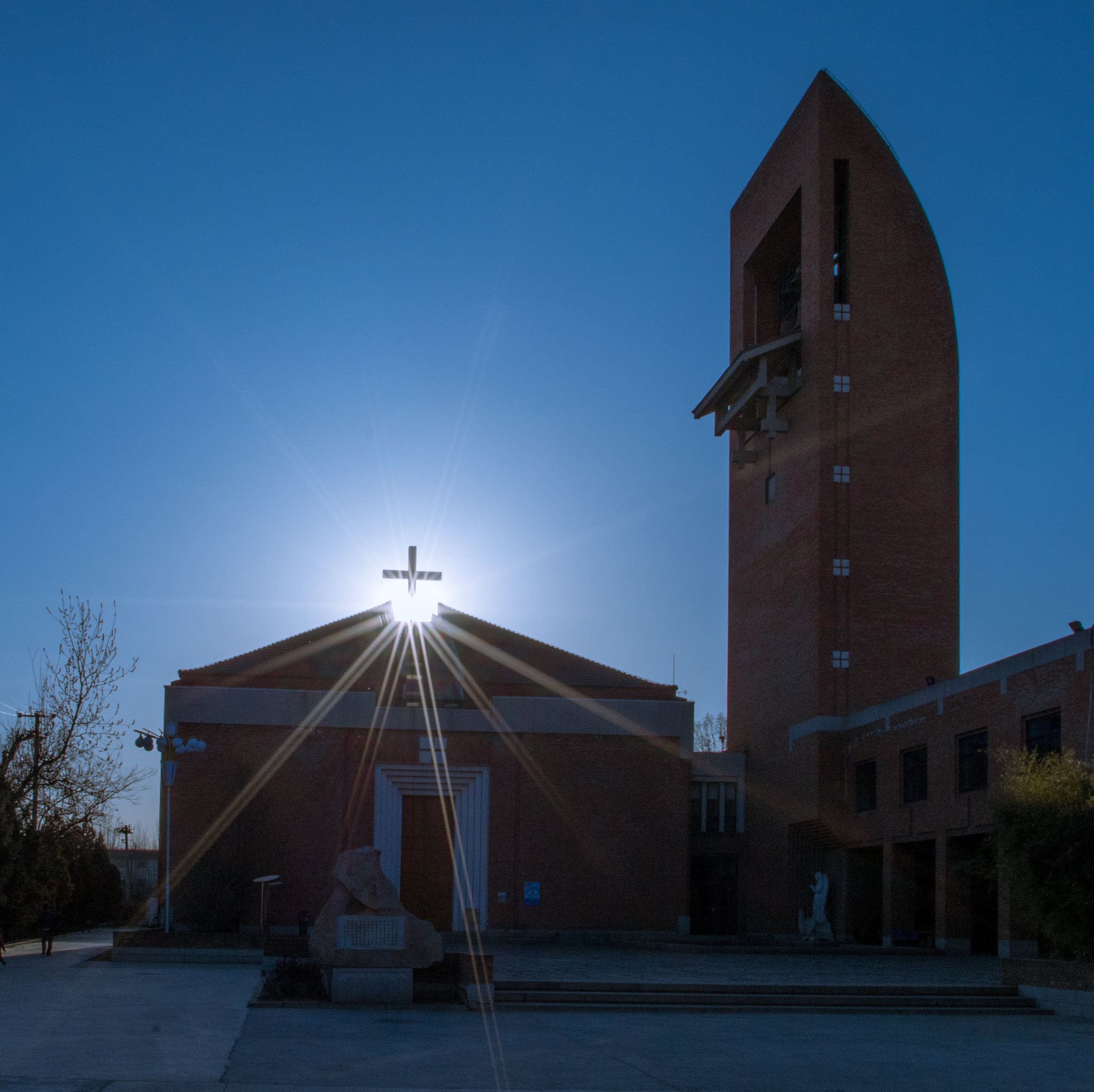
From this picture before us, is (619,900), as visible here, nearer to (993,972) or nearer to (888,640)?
(888,640)

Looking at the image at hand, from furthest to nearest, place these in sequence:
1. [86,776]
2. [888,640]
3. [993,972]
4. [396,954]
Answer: [888,640] < [86,776] < [993,972] < [396,954]

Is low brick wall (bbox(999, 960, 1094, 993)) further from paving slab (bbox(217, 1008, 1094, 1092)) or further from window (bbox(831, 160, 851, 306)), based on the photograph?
window (bbox(831, 160, 851, 306))

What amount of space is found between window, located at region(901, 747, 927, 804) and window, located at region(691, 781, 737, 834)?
33.8 ft

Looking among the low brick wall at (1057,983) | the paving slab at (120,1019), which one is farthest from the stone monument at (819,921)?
the paving slab at (120,1019)

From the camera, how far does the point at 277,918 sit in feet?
110

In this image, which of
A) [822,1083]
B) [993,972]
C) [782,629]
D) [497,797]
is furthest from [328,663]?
[822,1083]

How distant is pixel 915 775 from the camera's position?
3216cm

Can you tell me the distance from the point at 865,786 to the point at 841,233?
16.7 m

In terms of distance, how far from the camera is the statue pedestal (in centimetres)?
1667

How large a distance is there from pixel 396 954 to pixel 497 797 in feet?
58.8

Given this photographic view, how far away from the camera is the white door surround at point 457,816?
113ft

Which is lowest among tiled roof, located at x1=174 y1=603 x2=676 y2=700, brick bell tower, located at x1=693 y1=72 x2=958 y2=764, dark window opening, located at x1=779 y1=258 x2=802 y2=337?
tiled roof, located at x1=174 y1=603 x2=676 y2=700

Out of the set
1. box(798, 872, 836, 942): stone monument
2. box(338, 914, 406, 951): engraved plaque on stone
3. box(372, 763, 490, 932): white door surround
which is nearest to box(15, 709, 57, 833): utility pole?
box(372, 763, 490, 932): white door surround

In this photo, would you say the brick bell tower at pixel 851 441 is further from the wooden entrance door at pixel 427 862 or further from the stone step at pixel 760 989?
the stone step at pixel 760 989
